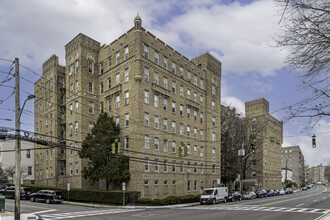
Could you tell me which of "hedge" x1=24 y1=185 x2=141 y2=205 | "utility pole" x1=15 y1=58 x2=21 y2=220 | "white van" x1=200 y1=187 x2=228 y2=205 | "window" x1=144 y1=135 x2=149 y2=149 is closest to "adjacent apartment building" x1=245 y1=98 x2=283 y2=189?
"white van" x1=200 y1=187 x2=228 y2=205

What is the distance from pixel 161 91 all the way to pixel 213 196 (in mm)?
→ 15682

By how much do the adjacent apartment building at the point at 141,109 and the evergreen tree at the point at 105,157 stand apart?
128cm

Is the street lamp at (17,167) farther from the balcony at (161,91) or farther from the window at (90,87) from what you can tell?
the window at (90,87)

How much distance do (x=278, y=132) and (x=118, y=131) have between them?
71649mm

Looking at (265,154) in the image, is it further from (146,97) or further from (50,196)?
(50,196)

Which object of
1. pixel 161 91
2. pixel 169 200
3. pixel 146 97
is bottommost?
pixel 169 200

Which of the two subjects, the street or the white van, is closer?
the street

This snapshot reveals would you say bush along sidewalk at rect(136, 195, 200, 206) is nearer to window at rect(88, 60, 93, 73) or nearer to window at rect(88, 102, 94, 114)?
window at rect(88, 102, 94, 114)

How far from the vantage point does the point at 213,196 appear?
1489 inches

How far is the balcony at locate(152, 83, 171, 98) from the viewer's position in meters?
41.2

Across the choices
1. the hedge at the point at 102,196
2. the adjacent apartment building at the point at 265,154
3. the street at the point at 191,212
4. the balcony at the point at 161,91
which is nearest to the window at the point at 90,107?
the balcony at the point at 161,91

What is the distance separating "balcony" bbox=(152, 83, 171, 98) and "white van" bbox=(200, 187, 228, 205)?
14.2m

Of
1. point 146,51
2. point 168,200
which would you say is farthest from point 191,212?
point 146,51

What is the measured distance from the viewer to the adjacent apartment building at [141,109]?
38.9 metres
